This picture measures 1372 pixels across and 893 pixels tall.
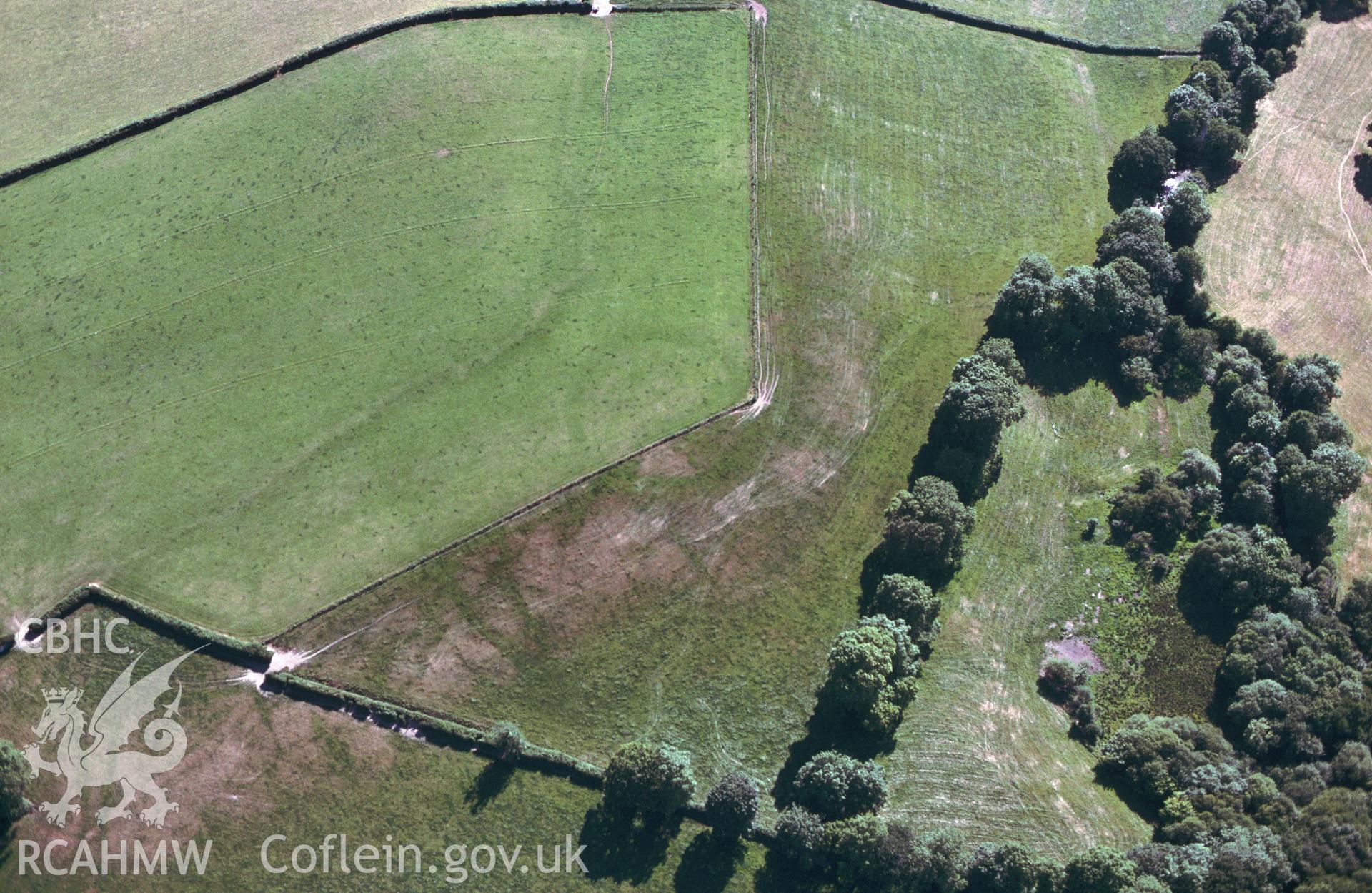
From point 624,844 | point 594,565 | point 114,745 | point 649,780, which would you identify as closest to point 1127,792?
point 649,780

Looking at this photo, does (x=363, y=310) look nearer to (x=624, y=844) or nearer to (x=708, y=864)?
(x=624, y=844)

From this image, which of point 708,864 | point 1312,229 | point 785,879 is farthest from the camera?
point 1312,229

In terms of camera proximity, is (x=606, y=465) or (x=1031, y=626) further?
(x=606, y=465)

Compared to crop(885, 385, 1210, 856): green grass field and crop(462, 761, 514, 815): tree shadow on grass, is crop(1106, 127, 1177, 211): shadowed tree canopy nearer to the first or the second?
crop(885, 385, 1210, 856): green grass field

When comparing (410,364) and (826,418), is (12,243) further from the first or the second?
(826,418)

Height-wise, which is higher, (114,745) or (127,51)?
(127,51)

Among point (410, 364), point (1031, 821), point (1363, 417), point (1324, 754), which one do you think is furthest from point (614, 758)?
point (1363, 417)

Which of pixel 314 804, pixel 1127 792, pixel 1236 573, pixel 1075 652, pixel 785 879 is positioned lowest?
pixel 785 879
